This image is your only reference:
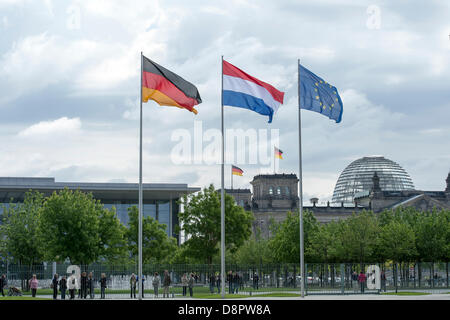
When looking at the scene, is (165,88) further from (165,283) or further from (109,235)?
(109,235)

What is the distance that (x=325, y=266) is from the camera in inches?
2547

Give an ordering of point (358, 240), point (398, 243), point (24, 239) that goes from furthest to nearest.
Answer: point (398, 243)
point (358, 240)
point (24, 239)

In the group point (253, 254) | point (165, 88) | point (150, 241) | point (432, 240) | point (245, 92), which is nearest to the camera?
point (165, 88)

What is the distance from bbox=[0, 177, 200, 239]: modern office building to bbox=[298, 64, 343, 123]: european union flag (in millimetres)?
64565

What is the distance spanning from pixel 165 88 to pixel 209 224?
39.4 metres

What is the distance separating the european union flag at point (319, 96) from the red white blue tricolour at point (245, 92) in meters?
2.93

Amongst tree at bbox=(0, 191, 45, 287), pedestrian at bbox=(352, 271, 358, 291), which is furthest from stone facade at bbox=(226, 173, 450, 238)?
pedestrian at bbox=(352, 271, 358, 291)

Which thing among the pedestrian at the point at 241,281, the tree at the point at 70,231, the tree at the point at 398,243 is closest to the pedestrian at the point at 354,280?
the pedestrian at the point at 241,281

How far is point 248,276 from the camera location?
206 feet

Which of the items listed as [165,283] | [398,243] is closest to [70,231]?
[165,283]
